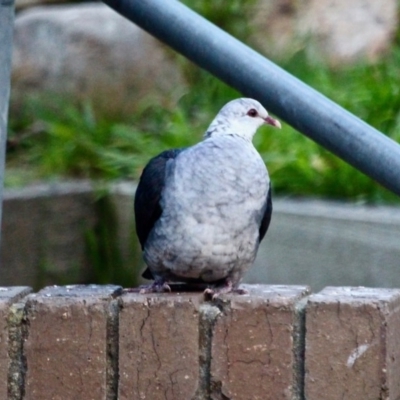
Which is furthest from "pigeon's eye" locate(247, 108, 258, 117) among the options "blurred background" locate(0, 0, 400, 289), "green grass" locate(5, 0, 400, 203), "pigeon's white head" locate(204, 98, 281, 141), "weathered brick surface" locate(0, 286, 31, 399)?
"green grass" locate(5, 0, 400, 203)

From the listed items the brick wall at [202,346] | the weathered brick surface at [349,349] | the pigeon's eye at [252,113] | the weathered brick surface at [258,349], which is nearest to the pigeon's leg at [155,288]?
the brick wall at [202,346]

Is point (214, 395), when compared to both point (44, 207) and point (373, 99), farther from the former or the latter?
point (373, 99)

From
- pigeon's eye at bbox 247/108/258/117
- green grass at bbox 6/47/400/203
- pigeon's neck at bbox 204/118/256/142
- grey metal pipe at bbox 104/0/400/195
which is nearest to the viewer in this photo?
grey metal pipe at bbox 104/0/400/195

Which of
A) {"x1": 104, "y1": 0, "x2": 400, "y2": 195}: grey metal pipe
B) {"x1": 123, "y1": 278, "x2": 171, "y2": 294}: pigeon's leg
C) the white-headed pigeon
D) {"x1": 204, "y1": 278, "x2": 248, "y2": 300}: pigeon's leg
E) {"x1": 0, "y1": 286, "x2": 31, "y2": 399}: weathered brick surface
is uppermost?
{"x1": 104, "y1": 0, "x2": 400, "y2": 195}: grey metal pipe

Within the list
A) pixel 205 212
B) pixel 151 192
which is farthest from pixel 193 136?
pixel 205 212

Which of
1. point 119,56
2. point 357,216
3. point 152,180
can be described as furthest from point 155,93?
point 152,180

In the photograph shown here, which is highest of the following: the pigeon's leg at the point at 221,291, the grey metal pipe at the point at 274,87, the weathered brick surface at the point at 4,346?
the grey metal pipe at the point at 274,87

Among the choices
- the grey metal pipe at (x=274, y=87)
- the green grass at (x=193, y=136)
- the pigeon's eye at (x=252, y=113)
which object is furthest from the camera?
the green grass at (x=193, y=136)

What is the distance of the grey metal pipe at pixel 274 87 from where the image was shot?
151 cm

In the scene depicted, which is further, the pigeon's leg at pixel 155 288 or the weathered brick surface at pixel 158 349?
the pigeon's leg at pixel 155 288

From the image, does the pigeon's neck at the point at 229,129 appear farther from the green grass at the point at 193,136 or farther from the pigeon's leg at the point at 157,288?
the green grass at the point at 193,136

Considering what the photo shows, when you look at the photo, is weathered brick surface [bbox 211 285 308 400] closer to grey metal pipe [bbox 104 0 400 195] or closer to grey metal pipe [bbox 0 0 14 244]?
grey metal pipe [bbox 104 0 400 195]

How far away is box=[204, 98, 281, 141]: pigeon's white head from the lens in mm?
2199

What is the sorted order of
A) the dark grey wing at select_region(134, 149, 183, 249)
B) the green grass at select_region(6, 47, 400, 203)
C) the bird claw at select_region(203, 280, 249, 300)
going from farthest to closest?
1. the green grass at select_region(6, 47, 400, 203)
2. the dark grey wing at select_region(134, 149, 183, 249)
3. the bird claw at select_region(203, 280, 249, 300)
